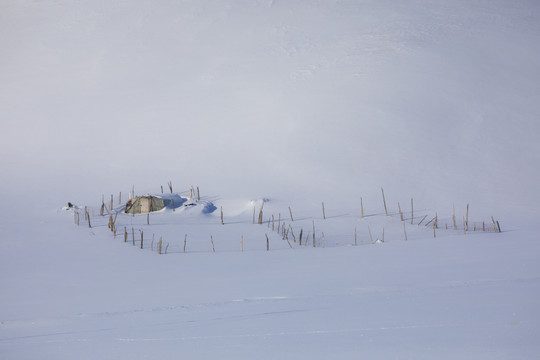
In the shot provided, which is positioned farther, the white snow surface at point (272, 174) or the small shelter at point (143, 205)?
the small shelter at point (143, 205)

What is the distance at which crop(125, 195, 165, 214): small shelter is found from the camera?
51.2 ft

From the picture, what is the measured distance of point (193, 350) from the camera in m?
6.33

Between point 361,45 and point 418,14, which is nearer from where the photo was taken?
point 361,45

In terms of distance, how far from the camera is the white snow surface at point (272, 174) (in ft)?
23.2

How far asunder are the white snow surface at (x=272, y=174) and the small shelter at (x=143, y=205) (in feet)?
1.90

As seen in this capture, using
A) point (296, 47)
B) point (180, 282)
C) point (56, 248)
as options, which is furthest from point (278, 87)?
point (180, 282)

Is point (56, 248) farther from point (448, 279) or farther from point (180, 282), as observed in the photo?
point (448, 279)

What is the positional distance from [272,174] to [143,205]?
5.77 metres

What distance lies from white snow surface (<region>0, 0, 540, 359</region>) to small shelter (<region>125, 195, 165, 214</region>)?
0.58 meters

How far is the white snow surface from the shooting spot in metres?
7.08

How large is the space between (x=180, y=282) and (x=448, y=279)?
4.45m

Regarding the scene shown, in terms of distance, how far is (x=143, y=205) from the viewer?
15.7 m

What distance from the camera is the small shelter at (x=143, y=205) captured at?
1559 centimetres

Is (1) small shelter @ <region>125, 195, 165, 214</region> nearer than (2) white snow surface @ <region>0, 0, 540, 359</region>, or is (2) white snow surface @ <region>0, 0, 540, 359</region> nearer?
(2) white snow surface @ <region>0, 0, 540, 359</region>
